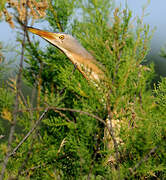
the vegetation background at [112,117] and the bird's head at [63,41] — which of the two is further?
the bird's head at [63,41]

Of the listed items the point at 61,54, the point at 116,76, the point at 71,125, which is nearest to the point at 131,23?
the point at 116,76

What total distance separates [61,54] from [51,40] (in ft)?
0.30

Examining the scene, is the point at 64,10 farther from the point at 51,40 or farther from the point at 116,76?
the point at 116,76

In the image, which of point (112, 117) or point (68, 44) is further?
point (68, 44)

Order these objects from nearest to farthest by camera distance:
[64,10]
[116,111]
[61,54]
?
[116,111] < [61,54] < [64,10]

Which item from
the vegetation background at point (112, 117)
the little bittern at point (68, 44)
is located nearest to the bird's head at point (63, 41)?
the little bittern at point (68, 44)

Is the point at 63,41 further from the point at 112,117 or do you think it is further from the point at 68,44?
the point at 112,117

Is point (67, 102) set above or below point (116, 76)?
below

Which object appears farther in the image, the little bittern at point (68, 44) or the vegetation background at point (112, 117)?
the little bittern at point (68, 44)

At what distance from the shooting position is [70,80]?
0.66 metres

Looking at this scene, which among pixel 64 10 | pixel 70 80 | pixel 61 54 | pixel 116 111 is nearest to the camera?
pixel 116 111

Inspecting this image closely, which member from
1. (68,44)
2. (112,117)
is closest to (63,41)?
(68,44)

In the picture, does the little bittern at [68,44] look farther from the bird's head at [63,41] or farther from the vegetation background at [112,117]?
the vegetation background at [112,117]

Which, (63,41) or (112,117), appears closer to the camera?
(112,117)
